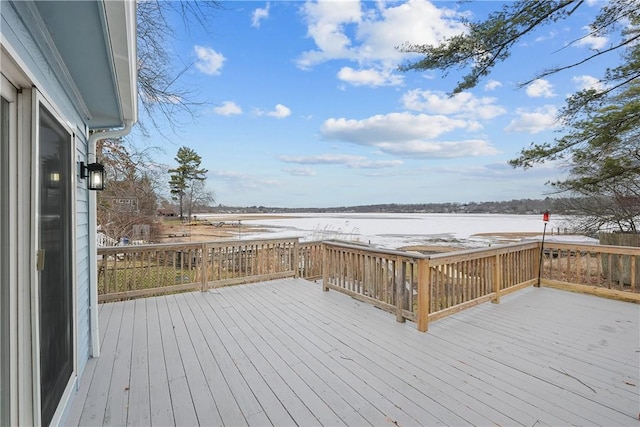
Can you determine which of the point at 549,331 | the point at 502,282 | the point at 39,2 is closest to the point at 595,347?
the point at 549,331

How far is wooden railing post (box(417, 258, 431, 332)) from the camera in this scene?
3504 millimetres

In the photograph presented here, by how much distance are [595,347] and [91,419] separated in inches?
174

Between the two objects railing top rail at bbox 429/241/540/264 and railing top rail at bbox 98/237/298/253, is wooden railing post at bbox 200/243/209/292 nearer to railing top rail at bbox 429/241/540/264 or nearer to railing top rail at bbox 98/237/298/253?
railing top rail at bbox 98/237/298/253

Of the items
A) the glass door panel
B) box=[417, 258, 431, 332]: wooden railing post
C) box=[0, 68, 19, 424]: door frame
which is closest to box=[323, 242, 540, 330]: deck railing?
box=[417, 258, 431, 332]: wooden railing post

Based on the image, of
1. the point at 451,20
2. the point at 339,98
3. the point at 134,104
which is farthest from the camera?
the point at 339,98

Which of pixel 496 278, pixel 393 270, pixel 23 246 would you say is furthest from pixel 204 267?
pixel 496 278

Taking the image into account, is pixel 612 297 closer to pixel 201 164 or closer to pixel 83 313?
pixel 83 313

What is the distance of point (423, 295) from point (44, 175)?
3.45 m

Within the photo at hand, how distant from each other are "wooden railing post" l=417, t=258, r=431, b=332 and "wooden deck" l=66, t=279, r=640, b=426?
0.12 meters

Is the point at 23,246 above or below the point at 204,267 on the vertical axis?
above

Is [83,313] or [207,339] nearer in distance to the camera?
[83,313]

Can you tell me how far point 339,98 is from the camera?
966cm

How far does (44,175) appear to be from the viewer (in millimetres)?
1585

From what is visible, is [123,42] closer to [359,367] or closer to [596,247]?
[359,367]
